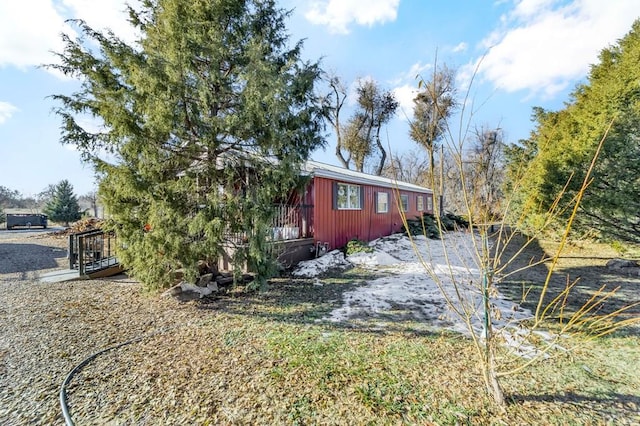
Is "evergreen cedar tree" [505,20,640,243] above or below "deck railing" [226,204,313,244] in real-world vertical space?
above

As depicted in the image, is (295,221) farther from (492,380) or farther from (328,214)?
(492,380)

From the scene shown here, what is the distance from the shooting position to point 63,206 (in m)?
21.6

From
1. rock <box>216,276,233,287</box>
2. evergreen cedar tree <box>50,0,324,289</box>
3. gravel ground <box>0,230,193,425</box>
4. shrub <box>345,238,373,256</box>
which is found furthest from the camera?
shrub <box>345,238,373,256</box>

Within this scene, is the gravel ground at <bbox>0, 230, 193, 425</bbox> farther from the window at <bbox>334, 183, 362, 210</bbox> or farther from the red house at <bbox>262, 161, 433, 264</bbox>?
the window at <bbox>334, 183, 362, 210</bbox>

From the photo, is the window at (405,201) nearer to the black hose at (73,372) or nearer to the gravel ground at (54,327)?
the gravel ground at (54,327)

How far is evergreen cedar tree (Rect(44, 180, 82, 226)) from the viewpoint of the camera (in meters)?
21.5

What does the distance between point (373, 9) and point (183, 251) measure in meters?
7.15

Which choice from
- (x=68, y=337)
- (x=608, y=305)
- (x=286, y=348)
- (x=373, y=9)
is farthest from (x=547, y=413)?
(x=373, y=9)

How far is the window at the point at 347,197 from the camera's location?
973 centimetres

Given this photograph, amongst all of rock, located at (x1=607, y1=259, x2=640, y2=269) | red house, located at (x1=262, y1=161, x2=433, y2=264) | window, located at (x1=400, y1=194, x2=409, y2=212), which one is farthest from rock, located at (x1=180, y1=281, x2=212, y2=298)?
window, located at (x1=400, y1=194, x2=409, y2=212)

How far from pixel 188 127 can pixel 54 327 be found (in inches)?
144

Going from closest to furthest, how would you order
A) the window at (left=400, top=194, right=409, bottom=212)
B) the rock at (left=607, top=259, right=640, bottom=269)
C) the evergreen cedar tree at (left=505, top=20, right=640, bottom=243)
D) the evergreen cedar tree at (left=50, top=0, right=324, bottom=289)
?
the evergreen cedar tree at (left=50, top=0, right=324, bottom=289) < the evergreen cedar tree at (left=505, top=20, right=640, bottom=243) < the rock at (left=607, top=259, right=640, bottom=269) < the window at (left=400, top=194, right=409, bottom=212)

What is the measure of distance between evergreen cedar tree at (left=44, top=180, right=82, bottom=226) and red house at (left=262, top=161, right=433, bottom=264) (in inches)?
865

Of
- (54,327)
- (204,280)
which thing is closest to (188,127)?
(204,280)
